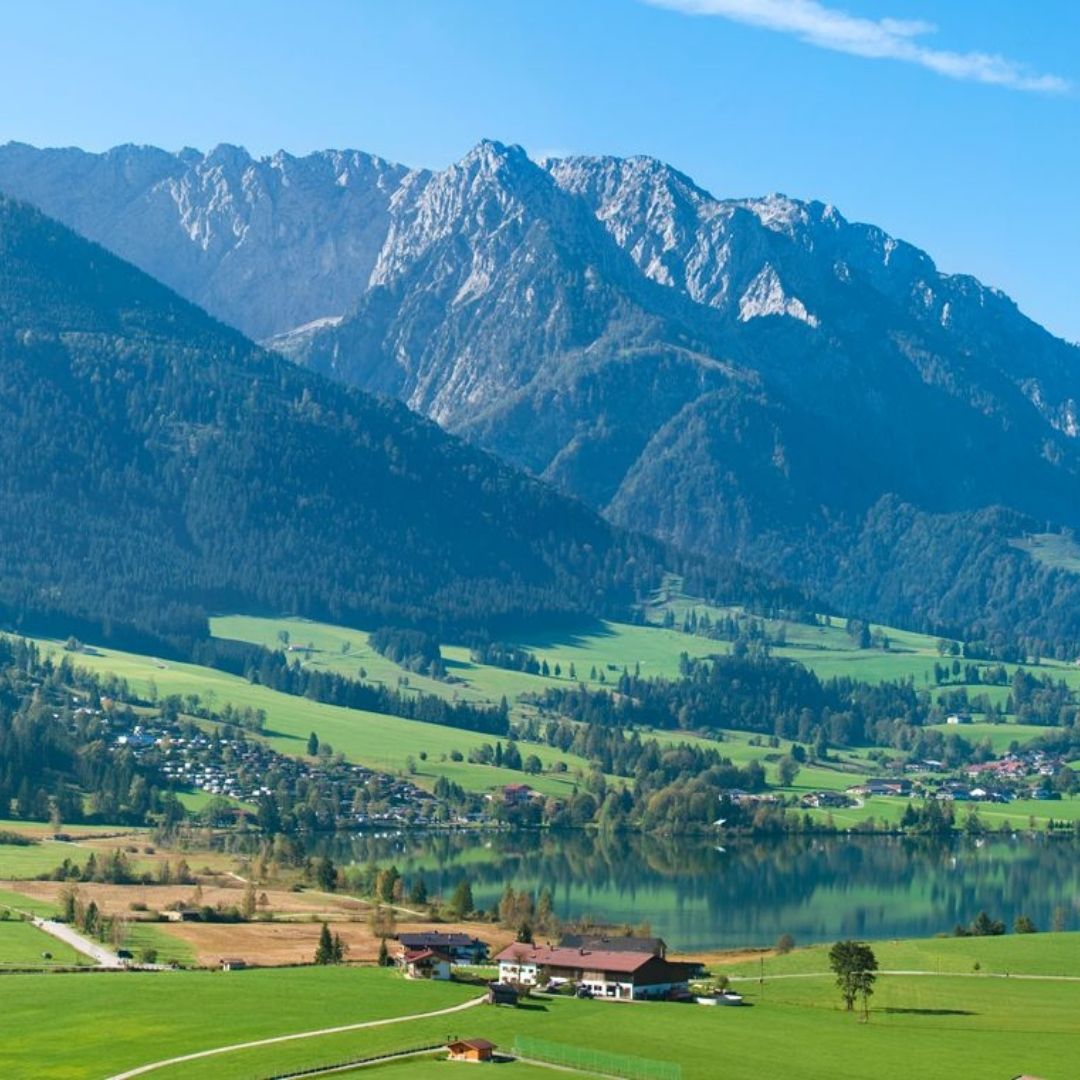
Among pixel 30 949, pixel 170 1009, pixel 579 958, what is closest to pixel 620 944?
pixel 579 958

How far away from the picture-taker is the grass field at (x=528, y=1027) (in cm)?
8675

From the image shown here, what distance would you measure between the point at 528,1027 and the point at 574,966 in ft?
48.9

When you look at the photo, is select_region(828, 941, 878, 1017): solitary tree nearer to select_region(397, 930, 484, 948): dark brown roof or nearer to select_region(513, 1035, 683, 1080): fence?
select_region(513, 1035, 683, 1080): fence

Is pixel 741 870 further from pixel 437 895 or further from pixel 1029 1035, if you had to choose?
pixel 1029 1035

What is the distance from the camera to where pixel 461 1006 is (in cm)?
10050

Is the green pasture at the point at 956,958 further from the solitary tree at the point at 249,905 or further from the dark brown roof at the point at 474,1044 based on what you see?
the dark brown roof at the point at 474,1044

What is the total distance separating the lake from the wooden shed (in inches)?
2032

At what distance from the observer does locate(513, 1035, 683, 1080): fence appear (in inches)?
3378

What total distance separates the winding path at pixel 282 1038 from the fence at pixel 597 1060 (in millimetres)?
6257

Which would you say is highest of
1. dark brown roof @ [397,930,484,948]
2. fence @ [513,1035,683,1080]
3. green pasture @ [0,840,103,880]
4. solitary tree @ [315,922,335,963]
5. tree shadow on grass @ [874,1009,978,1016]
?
green pasture @ [0,840,103,880]

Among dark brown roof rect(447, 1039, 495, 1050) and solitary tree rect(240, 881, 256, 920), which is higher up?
solitary tree rect(240, 881, 256, 920)

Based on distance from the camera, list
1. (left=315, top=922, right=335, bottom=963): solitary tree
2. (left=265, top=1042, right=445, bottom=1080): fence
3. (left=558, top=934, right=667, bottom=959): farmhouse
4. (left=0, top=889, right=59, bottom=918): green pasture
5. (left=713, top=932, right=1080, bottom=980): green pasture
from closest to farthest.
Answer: (left=265, top=1042, right=445, bottom=1080): fence → (left=558, top=934, right=667, bottom=959): farmhouse → (left=315, top=922, right=335, bottom=963): solitary tree → (left=713, top=932, right=1080, bottom=980): green pasture → (left=0, top=889, right=59, bottom=918): green pasture

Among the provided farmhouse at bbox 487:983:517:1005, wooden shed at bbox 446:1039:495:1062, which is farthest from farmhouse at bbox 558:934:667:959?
wooden shed at bbox 446:1039:495:1062

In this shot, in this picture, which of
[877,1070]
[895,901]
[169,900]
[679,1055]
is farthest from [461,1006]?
[895,901]
